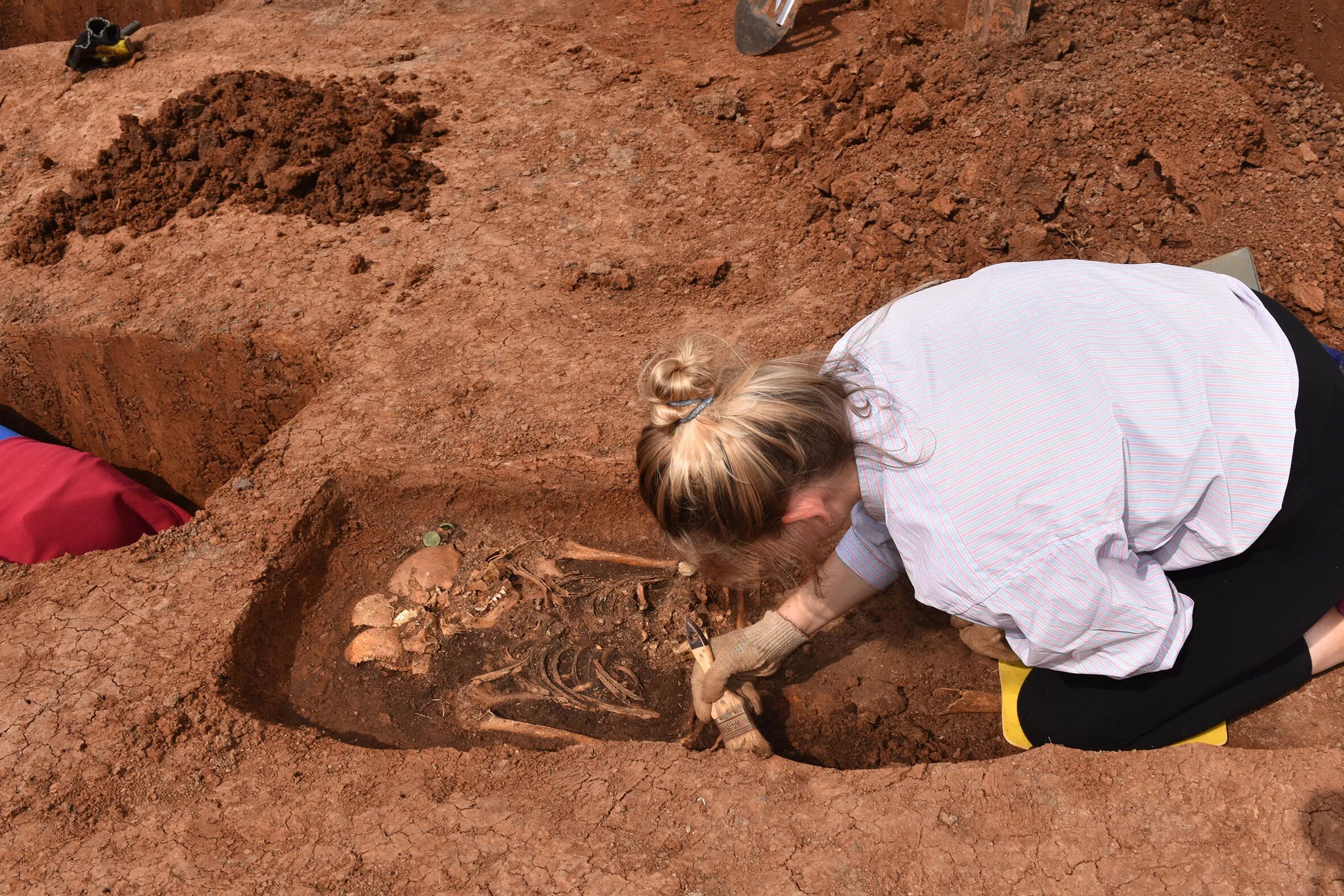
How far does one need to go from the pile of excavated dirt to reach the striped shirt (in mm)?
3436

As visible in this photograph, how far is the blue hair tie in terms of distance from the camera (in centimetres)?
180

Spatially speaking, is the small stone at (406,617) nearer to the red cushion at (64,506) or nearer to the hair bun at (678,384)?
the red cushion at (64,506)

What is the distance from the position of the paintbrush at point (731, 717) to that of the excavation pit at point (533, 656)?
18 cm

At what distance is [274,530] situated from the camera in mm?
3064

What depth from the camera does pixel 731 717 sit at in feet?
8.37

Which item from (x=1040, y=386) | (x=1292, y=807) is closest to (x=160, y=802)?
(x=1040, y=386)

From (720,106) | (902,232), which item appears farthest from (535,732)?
(720,106)

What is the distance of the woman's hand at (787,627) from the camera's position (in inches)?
97.9

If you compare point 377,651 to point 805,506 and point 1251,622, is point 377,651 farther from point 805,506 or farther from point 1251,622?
point 1251,622

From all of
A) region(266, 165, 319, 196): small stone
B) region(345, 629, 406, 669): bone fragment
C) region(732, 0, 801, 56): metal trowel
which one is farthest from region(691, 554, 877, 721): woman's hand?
region(732, 0, 801, 56): metal trowel

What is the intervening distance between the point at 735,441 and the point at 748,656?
1.02 meters

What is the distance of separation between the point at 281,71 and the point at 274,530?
3.85 meters

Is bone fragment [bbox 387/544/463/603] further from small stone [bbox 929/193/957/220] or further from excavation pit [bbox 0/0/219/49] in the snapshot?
excavation pit [bbox 0/0/219/49]

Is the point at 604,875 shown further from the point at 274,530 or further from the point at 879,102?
the point at 879,102
